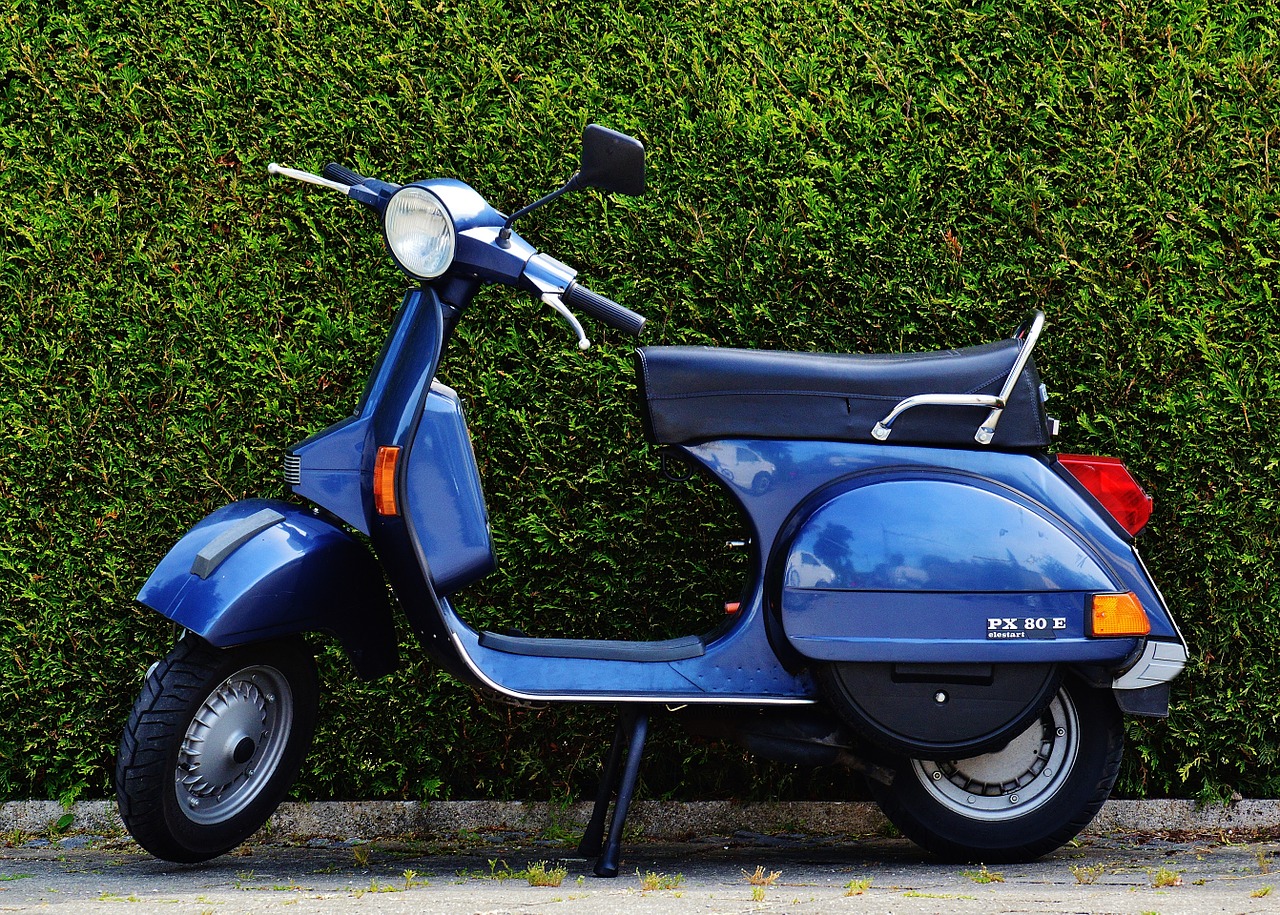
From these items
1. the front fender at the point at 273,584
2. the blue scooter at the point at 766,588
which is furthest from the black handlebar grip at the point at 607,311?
the front fender at the point at 273,584

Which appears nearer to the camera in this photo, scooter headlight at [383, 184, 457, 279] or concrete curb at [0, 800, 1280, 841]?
scooter headlight at [383, 184, 457, 279]

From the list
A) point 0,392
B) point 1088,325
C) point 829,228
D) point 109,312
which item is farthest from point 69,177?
point 1088,325

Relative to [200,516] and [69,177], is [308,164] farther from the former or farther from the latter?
[200,516]

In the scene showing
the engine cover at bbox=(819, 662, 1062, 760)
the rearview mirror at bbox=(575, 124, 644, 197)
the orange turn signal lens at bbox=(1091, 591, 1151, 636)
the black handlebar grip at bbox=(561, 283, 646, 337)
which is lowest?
the engine cover at bbox=(819, 662, 1062, 760)

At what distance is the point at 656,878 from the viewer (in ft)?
8.30

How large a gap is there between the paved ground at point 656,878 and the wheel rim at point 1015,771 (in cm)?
15

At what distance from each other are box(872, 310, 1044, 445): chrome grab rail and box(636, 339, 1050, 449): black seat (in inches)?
0.8

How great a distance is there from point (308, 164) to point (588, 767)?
1.93 meters

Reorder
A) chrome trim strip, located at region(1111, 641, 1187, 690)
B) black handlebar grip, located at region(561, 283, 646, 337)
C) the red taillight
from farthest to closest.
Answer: the red taillight
chrome trim strip, located at region(1111, 641, 1187, 690)
black handlebar grip, located at region(561, 283, 646, 337)

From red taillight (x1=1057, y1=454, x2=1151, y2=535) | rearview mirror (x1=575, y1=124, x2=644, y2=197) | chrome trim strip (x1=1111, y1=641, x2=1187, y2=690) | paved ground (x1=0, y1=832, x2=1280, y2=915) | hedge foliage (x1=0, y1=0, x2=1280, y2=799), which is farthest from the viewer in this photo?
hedge foliage (x1=0, y1=0, x2=1280, y2=799)

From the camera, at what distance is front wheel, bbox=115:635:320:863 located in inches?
97.7

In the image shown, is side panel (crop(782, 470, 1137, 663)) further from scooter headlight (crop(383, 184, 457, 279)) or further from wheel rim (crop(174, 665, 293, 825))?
wheel rim (crop(174, 665, 293, 825))

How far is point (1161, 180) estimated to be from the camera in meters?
3.36

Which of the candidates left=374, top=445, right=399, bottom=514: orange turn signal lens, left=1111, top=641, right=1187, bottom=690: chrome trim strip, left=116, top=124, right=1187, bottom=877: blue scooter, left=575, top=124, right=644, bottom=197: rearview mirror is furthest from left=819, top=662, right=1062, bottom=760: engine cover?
left=575, top=124, right=644, bottom=197: rearview mirror
